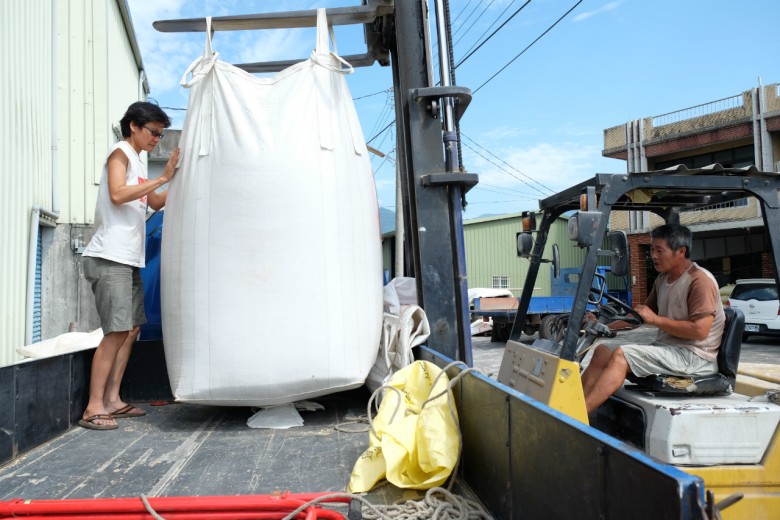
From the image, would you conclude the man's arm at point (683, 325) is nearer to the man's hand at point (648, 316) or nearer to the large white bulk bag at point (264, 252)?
the man's hand at point (648, 316)

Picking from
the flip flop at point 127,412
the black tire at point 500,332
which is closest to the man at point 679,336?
the flip flop at point 127,412

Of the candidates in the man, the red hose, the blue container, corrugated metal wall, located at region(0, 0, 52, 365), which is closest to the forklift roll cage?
the man

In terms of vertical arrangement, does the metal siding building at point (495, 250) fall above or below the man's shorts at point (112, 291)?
above

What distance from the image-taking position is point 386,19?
3.98 m

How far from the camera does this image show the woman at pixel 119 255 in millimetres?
2975

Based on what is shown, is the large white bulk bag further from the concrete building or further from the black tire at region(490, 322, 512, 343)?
the concrete building

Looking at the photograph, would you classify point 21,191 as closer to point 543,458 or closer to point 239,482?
point 239,482

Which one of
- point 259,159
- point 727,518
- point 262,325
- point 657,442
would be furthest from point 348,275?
point 727,518

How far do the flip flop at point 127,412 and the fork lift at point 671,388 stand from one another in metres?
1.88

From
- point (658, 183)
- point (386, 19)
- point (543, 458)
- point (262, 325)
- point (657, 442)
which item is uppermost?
point (386, 19)

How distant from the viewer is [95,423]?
2830 mm

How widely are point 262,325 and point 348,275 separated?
441mm

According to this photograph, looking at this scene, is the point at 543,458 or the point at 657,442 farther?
the point at 657,442

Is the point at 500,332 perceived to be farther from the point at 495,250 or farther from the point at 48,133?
the point at 48,133
